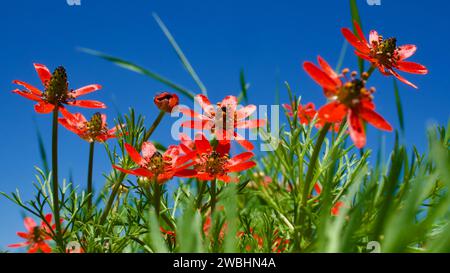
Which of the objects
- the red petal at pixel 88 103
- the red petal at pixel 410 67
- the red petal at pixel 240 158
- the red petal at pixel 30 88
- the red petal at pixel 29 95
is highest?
the red petal at pixel 410 67

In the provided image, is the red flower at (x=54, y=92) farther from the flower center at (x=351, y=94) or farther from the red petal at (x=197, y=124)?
the flower center at (x=351, y=94)

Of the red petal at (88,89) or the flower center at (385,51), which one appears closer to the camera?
the flower center at (385,51)

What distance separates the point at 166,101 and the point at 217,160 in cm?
24

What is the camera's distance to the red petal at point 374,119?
82 cm

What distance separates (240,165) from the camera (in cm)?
110

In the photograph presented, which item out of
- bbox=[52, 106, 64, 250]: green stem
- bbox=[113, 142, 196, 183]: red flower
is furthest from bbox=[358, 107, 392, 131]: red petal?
bbox=[52, 106, 64, 250]: green stem

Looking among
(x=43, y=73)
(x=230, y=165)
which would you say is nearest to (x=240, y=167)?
(x=230, y=165)

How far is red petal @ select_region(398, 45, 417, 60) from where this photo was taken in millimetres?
1298

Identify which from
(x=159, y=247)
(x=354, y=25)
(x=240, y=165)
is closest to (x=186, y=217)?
(x=159, y=247)

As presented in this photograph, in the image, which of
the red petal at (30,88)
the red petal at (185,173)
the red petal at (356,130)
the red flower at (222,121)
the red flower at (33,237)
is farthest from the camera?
the red flower at (33,237)

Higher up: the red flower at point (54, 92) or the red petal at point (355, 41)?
the red petal at point (355, 41)

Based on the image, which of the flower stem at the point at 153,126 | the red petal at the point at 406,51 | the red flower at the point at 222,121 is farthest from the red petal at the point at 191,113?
the red petal at the point at 406,51
